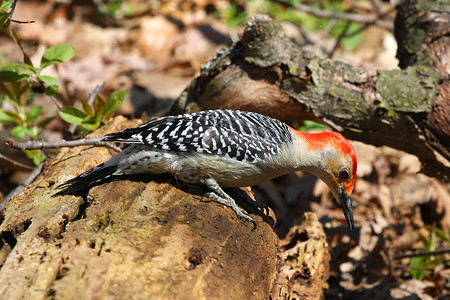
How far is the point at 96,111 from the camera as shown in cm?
434

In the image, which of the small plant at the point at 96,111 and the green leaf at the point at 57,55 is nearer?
the green leaf at the point at 57,55

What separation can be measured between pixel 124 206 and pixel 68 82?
14.2ft

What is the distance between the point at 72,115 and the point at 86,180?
3.70ft

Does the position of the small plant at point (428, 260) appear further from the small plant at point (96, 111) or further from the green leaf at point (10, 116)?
the green leaf at point (10, 116)

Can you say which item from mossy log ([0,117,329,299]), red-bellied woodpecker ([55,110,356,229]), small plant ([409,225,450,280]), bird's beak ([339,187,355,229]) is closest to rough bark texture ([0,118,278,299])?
mossy log ([0,117,329,299])

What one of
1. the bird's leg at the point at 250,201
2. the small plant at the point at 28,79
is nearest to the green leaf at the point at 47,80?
the small plant at the point at 28,79

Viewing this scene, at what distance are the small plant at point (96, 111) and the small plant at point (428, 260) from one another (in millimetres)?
3427

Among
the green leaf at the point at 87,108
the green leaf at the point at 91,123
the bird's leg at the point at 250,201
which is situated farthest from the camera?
the green leaf at the point at 91,123

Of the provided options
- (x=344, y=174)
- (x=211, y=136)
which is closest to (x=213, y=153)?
(x=211, y=136)

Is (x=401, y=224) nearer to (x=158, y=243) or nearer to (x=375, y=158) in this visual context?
(x=375, y=158)

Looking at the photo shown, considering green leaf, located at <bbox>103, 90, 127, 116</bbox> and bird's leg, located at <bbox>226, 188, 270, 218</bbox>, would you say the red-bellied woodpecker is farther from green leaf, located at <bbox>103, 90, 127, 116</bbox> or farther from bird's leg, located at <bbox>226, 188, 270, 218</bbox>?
green leaf, located at <bbox>103, 90, 127, 116</bbox>

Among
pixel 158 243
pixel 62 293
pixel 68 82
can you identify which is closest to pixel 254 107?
pixel 158 243

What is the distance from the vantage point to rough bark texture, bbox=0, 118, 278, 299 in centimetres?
242

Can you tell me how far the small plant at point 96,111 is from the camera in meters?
4.24
